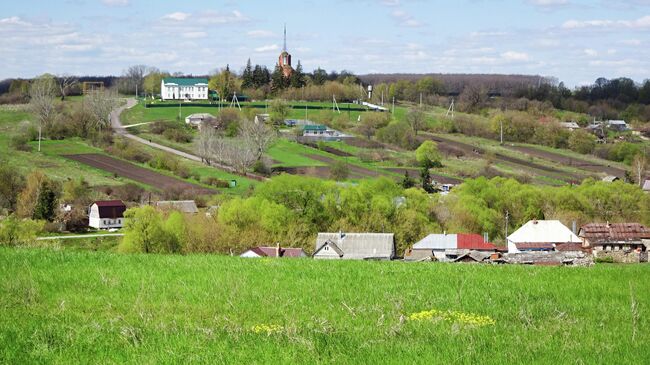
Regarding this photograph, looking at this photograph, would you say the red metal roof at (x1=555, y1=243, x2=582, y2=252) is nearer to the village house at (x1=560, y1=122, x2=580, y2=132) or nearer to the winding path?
the winding path

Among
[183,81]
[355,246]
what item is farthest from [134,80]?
[355,246]

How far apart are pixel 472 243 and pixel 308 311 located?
32386mm

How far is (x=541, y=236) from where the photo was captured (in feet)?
143

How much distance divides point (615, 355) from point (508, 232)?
45.8 metres

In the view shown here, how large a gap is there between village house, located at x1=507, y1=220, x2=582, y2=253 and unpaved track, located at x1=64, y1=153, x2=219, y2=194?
81.3ft

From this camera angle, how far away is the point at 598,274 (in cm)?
1312

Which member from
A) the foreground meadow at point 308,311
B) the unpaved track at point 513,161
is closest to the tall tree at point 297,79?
the unpaved track at point 513,161

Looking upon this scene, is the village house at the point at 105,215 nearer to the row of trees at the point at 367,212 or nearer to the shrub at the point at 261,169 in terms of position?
the row of trees at the point at 367,212

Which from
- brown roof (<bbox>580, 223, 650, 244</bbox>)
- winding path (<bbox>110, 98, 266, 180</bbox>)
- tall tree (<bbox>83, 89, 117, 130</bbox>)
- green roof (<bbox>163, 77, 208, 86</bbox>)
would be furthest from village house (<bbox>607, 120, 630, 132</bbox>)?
brown roof (<bbox>580, 223, 650, 244</bbox>)

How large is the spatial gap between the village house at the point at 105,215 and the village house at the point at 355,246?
1674cm

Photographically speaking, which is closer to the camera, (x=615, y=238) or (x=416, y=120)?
(x=615, y=238)

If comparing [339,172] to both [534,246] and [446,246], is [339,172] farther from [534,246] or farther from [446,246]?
[534,246]

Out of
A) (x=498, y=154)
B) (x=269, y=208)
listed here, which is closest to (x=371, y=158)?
(x=498, y=154)

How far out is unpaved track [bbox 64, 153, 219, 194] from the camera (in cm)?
6166
